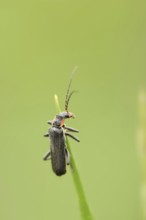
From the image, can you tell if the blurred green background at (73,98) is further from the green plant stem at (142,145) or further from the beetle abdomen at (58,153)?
the green plant stem at (142,145)

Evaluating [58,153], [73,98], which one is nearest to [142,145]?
[58,153]

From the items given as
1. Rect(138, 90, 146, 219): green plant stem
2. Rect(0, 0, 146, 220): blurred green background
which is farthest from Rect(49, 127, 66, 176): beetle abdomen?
Rect(138, 90, 146, 219): green plant stem

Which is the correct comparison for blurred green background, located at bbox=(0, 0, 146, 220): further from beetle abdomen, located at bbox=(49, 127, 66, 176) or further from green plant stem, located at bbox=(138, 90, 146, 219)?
green plant stem, located at bbox=(138, 90, 146, 219)

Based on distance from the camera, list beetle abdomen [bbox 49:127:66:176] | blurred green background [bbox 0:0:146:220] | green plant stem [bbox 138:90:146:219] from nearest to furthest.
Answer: green plant stem [bbox 138:90:146:219], beetle abdomen [bbox 49:127:66:176], blurred green background [bbox 0:0:146:220]

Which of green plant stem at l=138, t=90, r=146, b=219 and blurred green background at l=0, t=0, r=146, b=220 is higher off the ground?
blurred green background at l=0, t=0, r=146, b=220

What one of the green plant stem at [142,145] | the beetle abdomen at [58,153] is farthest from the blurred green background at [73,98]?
the green plant stem at [142,145]

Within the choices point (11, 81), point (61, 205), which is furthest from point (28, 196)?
point (11, 81)

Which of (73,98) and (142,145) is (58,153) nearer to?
(73,98)

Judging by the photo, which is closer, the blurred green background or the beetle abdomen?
the beetle abdomen
